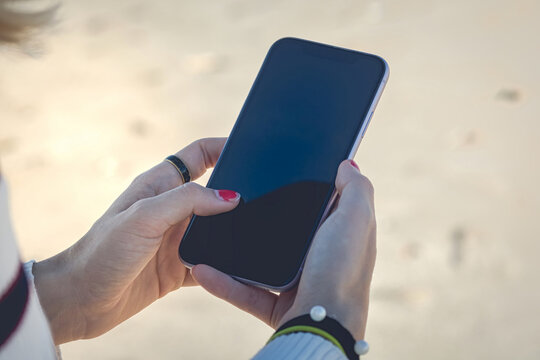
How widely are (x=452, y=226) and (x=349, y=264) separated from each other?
46.1 inches

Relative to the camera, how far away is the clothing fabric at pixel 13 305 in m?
0.65

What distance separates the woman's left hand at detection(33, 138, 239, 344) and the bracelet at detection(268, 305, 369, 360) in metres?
0.42

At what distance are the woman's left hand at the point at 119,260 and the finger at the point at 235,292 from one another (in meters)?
0.12

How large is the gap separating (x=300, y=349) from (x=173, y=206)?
1.62ft

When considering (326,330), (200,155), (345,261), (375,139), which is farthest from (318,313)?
(375,139)

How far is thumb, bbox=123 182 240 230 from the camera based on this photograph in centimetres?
126

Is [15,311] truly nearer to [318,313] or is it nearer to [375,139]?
[318,313]

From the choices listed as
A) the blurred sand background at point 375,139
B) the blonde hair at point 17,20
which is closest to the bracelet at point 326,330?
the blonde hair at point 17,20

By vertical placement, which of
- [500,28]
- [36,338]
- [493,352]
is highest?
[36,338]

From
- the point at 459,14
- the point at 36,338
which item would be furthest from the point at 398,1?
the point at 36,338

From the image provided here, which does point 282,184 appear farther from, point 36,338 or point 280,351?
point 36,338

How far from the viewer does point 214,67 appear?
2.76m

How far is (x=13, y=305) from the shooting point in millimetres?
664

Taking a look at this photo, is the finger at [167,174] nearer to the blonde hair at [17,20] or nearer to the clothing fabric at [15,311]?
the blonde hair at [17,20]
